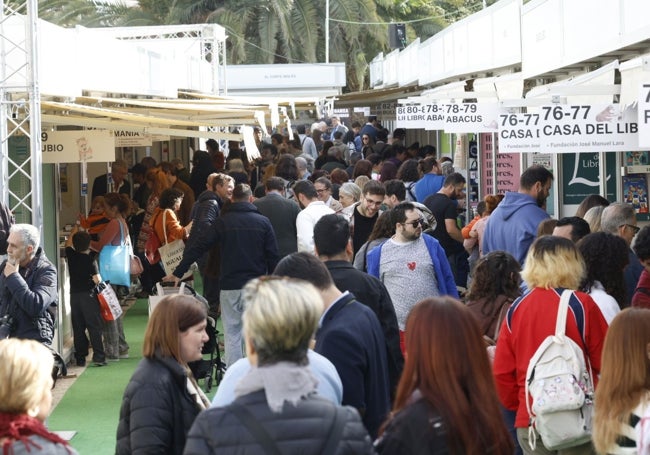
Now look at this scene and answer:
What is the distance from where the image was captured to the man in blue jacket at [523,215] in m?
9.80

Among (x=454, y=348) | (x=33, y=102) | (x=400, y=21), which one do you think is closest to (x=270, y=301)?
(x=454, y=348)

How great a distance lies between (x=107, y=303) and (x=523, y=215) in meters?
4.96

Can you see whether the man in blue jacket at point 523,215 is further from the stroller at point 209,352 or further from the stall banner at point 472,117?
the stroller at point 209,352

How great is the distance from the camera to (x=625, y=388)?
4.96 metres

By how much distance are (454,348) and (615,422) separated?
105 centimetres

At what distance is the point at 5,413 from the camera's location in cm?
418

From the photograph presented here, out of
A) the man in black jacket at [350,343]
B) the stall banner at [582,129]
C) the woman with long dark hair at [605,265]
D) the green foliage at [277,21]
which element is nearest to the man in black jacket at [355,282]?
the man in black jacket at [350,343]

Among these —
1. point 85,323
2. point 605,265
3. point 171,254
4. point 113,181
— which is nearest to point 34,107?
point 85,323

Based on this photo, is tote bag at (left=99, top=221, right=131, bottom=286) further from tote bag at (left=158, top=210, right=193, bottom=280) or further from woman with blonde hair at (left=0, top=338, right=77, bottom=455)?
woman with blonde hair at (left=0, top=338, right=77, bottom=455)

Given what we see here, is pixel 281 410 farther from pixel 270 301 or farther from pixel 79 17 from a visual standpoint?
pixel 79 17

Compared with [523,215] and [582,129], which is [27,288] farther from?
[582,129]

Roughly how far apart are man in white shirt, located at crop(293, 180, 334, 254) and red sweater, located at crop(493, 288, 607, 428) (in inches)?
208

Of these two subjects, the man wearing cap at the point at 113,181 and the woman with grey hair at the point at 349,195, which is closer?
the woman with grey hair at the point at 349,195

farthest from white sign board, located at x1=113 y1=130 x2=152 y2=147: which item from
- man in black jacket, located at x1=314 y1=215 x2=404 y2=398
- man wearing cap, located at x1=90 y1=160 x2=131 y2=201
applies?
man in black jacket, located at x1=314 y1=215 x2=404 y2=398
